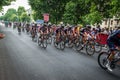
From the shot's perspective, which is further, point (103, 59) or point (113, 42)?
point (103, 59)

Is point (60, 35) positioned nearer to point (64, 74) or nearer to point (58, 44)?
point (58, 44)

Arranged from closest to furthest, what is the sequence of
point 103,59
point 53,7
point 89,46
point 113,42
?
1. point 113,42
2. point 103,59
3. point 89,46
4. point 53,7

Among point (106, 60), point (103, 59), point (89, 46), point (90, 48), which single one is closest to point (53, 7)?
point (89, 46)

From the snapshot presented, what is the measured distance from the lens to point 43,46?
64.3ft

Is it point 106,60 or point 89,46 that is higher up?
point 106,60

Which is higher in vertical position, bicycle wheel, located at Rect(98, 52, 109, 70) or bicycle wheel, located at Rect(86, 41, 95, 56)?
bicycle wheel, located at Rect(98, 52, 109, 70)

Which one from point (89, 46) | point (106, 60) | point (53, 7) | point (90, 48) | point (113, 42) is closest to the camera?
point (113, 42)

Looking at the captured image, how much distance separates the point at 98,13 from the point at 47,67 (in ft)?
62.3

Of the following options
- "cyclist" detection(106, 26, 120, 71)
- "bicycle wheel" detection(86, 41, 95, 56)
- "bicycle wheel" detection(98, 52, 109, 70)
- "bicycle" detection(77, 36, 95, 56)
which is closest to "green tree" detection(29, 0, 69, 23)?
"bicycle" detection(77, 36, 95, 56)

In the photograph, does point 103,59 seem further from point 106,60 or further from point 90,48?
point 90,48

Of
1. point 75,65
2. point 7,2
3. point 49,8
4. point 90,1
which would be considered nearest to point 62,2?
point 49,8

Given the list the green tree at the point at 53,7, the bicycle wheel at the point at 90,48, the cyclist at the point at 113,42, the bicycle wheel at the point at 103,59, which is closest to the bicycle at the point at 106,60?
the bicycle wheel at the point at 103,59

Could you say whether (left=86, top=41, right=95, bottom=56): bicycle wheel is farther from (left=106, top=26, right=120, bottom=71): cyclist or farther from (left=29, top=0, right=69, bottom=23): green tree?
(left=29, top=0, right=69, bottom=23): green tree

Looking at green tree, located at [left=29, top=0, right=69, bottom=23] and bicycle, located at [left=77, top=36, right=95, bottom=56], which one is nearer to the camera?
bicycle, located at [left=77, top=36, right=95, bottom=56]
